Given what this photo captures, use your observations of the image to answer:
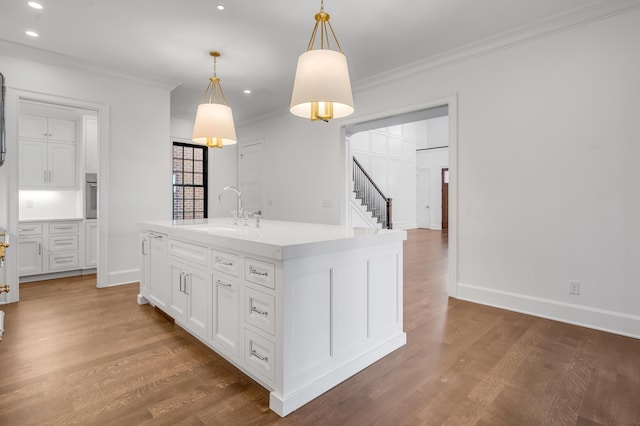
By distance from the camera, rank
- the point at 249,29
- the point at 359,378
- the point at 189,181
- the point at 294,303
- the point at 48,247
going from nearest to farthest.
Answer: the point at 294,303 → the point at 359,378 → the point at 249,29 → the point at 48,247 → the point at 189,181

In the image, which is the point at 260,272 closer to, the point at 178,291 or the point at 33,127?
the point at 178,291

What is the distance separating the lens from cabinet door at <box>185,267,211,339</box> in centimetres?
244

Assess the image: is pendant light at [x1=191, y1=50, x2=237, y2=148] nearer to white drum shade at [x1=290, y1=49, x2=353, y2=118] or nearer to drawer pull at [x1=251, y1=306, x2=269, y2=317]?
white drum shade at [x1=290, y1=49, x2=353, y2=118]

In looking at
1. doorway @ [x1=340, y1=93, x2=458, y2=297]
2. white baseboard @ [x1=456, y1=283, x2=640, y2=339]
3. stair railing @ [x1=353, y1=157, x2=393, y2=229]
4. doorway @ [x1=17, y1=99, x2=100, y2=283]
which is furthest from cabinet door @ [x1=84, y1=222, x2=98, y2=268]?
stair railing @ [x1=353, y1=157, x2=393, y2=229]

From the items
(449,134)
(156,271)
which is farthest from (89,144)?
(449,134)

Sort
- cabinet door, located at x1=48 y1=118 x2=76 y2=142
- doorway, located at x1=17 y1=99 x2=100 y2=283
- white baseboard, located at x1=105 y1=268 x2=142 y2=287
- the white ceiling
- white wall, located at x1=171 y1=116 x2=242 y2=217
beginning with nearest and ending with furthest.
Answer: the white ceiling, white baseboard, located at x1=105 y1=268 x2=142 y2=287, doorway, located at x1=17 y1=99 x2=100 y2=283, cabinet door, located at x1=48 y1=118 x2=76 y2=142, white wall, located at x1=171 y1=116 x2=242 y2=217

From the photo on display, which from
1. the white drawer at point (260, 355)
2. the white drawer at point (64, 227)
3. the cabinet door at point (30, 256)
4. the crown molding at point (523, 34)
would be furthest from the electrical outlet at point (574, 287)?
the cabinet door at point (30, 256)

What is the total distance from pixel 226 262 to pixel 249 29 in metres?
2.56

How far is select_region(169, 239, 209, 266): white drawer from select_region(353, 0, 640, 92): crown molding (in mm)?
3401

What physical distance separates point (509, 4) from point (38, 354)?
4760mm

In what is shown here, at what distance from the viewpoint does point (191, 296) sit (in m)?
2.67

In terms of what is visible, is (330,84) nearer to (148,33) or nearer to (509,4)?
(509,4)

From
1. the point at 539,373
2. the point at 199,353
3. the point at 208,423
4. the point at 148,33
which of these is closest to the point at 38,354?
the point at 199,353

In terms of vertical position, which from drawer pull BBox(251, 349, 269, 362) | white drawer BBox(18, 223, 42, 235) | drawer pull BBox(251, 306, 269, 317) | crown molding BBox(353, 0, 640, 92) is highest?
crown molding BBox(353, 0, 640, 92)
